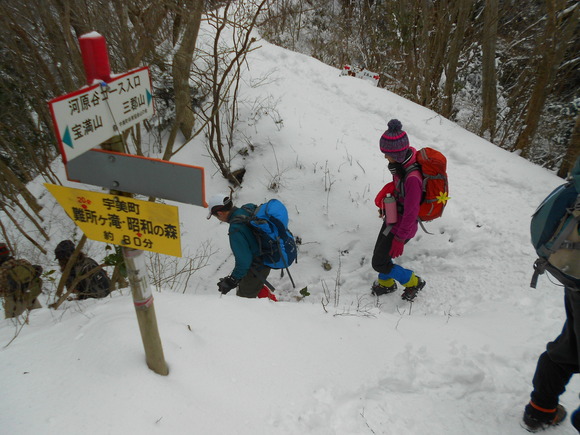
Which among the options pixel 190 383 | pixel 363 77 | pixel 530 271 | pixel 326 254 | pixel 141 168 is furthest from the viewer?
pixel 363 77

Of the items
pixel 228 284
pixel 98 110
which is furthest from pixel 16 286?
pixel 98 110

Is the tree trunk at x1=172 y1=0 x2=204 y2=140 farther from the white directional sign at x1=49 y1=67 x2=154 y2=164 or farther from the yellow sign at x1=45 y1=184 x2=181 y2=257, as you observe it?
the yellow sign at x1=45 y1=184 x2=181 y2=257

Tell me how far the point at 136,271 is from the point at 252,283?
2475 mm

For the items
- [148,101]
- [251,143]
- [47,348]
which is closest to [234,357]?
[47,348]

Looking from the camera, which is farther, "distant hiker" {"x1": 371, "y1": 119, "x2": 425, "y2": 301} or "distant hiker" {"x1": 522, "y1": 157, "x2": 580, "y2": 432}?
"distant hiker" {"x1": 371, "y1": 119, "x2": 425, "y2": 301}

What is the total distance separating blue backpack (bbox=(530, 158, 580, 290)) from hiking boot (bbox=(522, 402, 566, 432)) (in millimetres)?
992

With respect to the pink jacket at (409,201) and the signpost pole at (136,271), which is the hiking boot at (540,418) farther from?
the signpost pole at (136,271)

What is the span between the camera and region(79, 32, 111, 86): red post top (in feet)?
5.02

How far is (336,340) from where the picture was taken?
124 inches

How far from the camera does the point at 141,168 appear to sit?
1652 millimetres

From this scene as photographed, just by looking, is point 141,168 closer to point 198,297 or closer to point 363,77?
point 198,297

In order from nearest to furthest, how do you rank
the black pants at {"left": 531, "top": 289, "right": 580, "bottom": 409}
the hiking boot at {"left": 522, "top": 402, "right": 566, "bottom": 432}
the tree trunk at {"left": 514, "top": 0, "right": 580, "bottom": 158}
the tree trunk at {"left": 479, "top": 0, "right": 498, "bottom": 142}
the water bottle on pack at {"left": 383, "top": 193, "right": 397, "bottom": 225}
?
1. the black pants at {"left": 531, "top": 289, "right": 580, "bottom": 409}
2. the hiking boot at {"left": 522, "top": 402, "right": 566, "bottom": 432}
3. the water bottle on pack at {"left": 383, "top": 193, "right": 397, "bottom": 225}
4. the tree trunk at {"left": 514, "top": 0, "right": 580, "bottom": 158}
5. the tree trunk at {"left": 479, "top": 0, "right": 498, "bottom": 142}

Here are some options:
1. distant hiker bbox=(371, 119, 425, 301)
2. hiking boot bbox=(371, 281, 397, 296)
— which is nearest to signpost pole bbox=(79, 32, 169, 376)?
distant hiker bbox=(371, 119, 425, 301)

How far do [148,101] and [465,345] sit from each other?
3.10m
